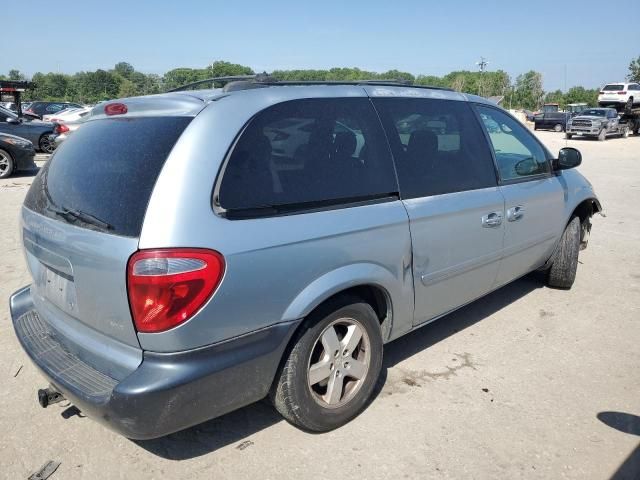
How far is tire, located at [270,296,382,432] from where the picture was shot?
259 centimetres

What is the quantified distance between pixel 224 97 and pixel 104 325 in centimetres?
117

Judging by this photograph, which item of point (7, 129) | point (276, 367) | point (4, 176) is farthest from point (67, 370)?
point (7, 129)

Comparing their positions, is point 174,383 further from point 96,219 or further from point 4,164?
point 4,164

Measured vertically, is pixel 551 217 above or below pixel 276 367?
above

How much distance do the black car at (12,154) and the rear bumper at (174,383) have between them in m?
10.5

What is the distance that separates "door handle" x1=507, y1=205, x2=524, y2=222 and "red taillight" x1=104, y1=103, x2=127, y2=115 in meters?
2.71

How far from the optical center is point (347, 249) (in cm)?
266

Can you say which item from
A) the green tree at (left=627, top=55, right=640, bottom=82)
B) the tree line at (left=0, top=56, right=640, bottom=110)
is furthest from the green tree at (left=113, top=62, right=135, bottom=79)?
the green tree at (left=627, top=55, right=640, bottom=82)

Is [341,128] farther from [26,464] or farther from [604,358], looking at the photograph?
[604,358]

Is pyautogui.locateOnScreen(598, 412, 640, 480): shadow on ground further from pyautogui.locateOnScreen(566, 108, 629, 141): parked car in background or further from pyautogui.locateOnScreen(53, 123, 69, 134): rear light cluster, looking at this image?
pyautogui.locateOnScreen(566, 108, 629, 141): parked car in background

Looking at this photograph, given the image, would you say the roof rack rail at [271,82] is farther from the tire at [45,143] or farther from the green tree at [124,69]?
the green tree at [124,69]

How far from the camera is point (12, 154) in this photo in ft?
37.4

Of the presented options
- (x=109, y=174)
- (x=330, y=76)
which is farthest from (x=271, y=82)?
(x=330, y=76)

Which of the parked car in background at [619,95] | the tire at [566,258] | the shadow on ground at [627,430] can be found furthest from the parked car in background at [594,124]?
the shadow on ground at [627,430]
